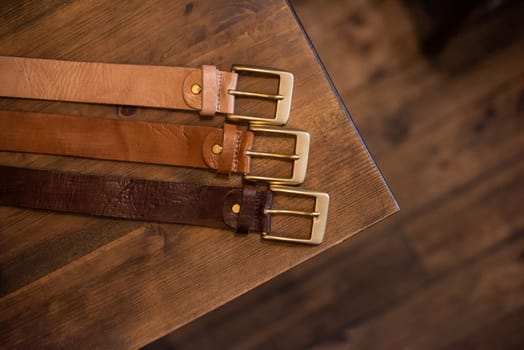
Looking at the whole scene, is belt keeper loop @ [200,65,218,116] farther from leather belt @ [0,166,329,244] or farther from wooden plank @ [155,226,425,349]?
wooden plank @ [155,226,425,349]

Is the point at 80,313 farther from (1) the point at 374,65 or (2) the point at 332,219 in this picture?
(1) the point at 374,65

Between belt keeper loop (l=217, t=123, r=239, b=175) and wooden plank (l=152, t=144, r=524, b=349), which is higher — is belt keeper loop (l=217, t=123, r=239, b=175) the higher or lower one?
the higher one

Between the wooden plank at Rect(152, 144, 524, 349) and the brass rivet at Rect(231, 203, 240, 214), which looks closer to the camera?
the brass rivet at Rect(231, 203, 240, 214)

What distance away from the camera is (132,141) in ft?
3.70

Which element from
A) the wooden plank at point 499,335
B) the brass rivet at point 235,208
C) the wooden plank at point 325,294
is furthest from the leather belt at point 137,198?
the wooden plank at point 499,335

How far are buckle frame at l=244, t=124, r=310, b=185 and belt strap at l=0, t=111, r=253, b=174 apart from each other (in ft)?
0.12

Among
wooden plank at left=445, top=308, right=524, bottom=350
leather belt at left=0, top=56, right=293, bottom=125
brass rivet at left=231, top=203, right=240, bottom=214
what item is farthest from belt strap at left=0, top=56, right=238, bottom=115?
wooden plank at left=445, top=308, right=524, bottom=350

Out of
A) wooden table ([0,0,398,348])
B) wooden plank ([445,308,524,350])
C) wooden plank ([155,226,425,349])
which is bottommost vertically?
wooden plank ([445,308,524,350])

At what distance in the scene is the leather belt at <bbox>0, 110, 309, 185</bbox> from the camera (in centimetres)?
111

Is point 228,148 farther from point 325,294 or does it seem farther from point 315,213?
point 325,294

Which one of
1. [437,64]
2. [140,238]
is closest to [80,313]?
[140,238]

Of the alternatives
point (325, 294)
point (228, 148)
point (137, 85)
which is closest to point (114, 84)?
point (137, 85)

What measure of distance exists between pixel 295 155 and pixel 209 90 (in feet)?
0.82

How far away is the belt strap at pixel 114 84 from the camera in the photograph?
1107mm
